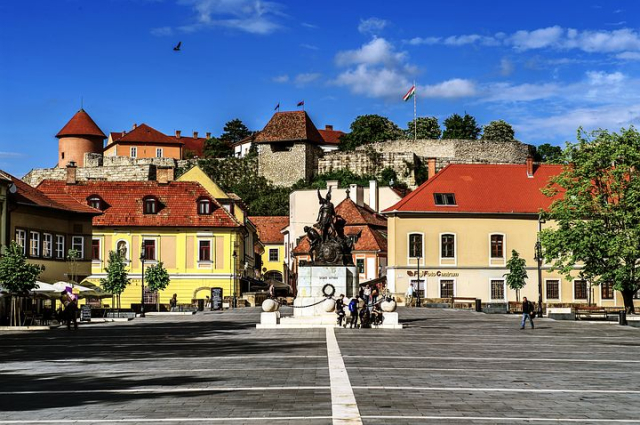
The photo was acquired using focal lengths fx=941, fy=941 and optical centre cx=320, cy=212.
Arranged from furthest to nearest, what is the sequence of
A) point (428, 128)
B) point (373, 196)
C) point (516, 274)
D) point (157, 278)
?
point (428, 128) → point (373, 196) → point (516, 274) → point (157, 278)

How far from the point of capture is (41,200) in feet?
157

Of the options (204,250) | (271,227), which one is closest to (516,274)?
(204,250)

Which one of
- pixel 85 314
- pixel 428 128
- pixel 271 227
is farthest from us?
pixel 428 128

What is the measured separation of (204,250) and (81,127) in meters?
71.1

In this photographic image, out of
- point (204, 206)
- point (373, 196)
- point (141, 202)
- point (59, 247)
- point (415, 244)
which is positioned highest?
point (373, 196)

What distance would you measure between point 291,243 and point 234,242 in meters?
30.1

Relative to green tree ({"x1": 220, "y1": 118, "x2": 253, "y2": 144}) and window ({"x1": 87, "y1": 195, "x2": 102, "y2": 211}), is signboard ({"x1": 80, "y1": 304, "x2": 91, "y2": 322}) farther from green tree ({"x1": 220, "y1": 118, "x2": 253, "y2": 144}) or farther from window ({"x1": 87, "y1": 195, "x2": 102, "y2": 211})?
green tree ({"x1": 220, "y1": 118, "x2": 253, "y2": 144})

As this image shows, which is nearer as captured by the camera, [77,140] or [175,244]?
[175,244]

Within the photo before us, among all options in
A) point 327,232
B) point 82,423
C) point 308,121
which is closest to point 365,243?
point 327,232

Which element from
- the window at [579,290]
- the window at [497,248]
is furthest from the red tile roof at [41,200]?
the window at [579,290]

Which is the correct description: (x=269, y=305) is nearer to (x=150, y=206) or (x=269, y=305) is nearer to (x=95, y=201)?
(x=150, y=206)

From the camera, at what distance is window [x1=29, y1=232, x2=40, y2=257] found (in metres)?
45.9

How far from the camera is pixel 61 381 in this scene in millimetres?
16984

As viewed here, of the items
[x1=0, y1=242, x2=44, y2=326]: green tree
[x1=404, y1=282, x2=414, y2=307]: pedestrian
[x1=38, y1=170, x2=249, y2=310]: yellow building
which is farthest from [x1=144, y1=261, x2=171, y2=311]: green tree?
[x1=0, y1=242, x2=44, y2=326]: green tree
